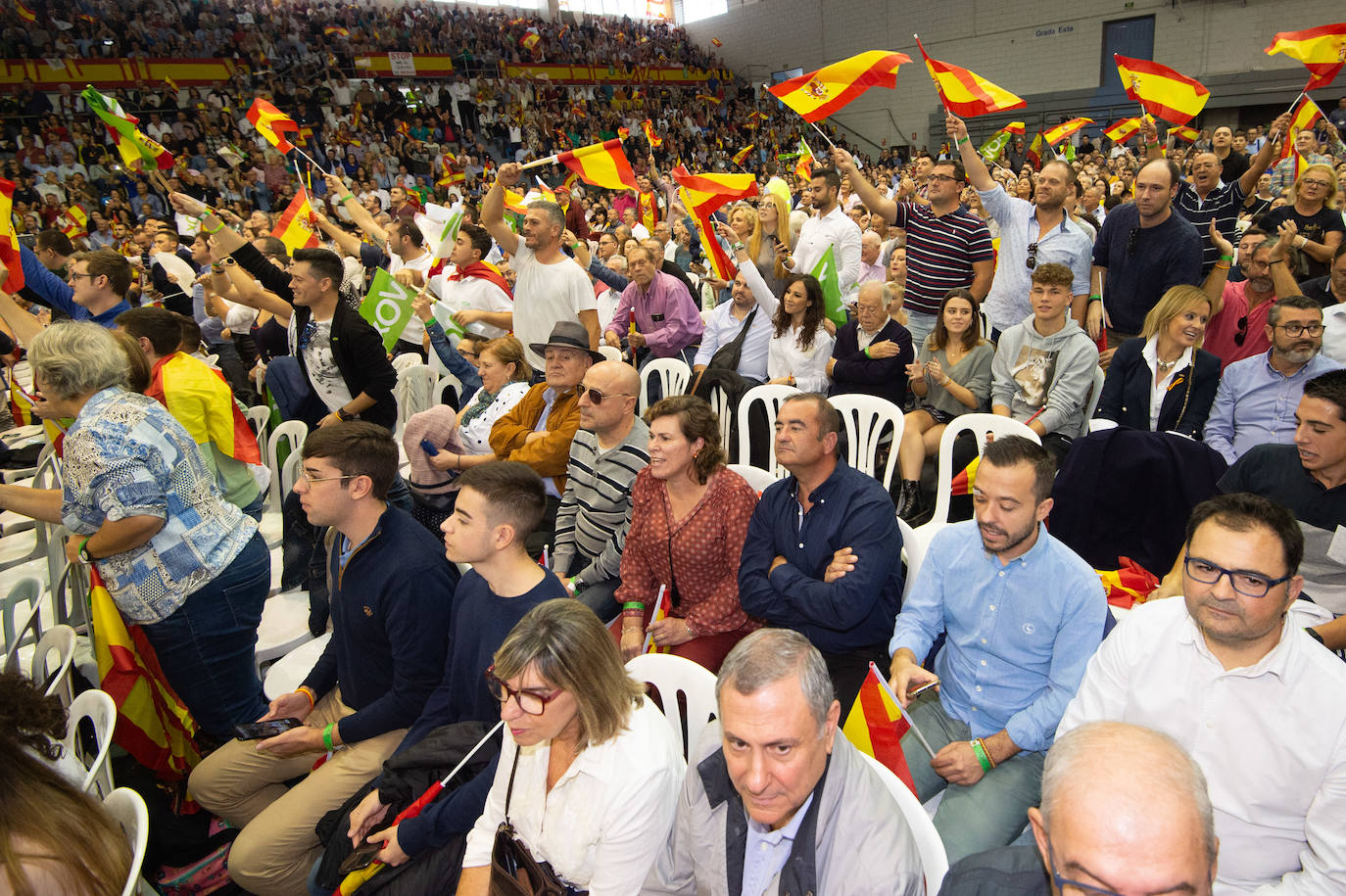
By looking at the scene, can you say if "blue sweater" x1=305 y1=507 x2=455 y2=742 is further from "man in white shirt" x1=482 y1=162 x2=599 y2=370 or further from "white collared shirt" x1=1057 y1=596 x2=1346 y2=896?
"man in white shirt" x1=482 y1=162 x2=599 y2=370

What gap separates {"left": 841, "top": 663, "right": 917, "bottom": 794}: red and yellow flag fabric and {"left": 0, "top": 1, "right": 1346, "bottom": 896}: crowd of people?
0.19 m

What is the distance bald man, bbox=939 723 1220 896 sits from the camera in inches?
46.5

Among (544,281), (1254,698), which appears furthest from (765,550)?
(544,281)

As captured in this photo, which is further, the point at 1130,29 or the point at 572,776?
the point at 1130,29

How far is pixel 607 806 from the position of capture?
1.72 meters

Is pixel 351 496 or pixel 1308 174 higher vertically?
pixel 1308 174

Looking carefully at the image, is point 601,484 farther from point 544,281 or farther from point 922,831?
point 922,831

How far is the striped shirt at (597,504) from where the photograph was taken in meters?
3.21

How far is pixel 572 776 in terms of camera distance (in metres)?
1.78

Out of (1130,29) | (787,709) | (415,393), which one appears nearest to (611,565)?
(787,709)

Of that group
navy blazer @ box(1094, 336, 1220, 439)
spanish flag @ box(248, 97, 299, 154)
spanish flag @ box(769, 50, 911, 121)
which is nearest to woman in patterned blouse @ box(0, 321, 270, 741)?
navy blazer @ box(1094, 336, 1220, 439)

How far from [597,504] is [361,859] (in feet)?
5.11

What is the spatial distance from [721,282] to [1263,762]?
189 inches

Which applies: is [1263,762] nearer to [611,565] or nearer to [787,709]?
[787,709]
